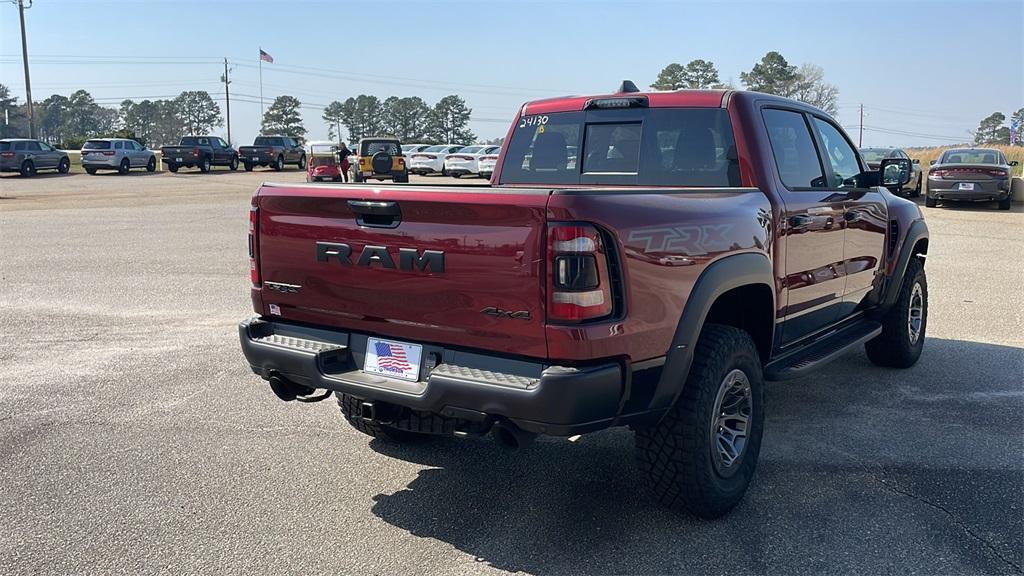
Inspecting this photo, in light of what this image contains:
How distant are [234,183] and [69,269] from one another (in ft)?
73.5

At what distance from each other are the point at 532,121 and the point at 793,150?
162cm

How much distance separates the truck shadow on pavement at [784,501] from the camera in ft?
11.0

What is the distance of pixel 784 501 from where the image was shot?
3.90 m

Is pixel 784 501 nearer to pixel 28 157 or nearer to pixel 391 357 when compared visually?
pixel 391 357

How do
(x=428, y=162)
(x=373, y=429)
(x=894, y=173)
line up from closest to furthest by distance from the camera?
1. (x=373, y=429)
2. (x=894, y=173)
3. (x=428, y=162)

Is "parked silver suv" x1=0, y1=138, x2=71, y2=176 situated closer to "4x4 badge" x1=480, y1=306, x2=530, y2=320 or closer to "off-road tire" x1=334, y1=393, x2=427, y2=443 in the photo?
"off-road tire" x1=334, y1=393, x2=427, y2=443

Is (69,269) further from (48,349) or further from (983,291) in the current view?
(983,291)

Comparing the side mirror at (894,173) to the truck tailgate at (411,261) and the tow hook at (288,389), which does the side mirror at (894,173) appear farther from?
the tow hook at (288,389)

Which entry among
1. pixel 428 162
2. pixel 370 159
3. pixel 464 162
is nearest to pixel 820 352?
pixel 370 159

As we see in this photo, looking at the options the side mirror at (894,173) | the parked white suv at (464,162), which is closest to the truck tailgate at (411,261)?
the side mirror at (894,173)

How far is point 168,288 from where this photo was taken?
945cm

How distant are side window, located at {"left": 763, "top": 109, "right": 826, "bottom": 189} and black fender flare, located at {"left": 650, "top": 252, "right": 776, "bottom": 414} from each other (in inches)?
41.8

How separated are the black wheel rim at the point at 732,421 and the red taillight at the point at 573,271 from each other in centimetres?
102

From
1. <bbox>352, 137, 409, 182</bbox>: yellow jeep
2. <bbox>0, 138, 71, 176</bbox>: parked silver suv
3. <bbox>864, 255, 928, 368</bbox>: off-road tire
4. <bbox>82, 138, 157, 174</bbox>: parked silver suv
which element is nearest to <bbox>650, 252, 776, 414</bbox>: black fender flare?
<bbox>864, 255, 928, 368</bbox>: off-road tire
